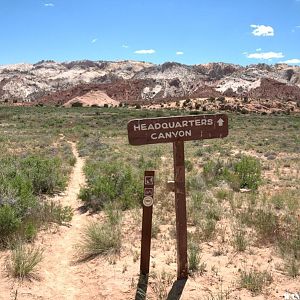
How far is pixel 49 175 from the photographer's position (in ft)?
36.8

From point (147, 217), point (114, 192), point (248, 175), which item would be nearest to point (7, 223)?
point (147, 217)

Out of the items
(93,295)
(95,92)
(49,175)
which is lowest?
(93,295)

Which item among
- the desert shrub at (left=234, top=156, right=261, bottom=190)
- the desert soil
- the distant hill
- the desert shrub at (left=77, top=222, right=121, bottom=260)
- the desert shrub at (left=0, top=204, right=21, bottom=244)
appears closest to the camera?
the desert soil

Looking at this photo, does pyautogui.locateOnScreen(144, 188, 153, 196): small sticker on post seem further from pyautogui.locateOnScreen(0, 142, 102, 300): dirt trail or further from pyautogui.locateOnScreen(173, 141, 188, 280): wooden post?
pyautogui.locateOnScreen(0, 142, 102, 300): dirt trail

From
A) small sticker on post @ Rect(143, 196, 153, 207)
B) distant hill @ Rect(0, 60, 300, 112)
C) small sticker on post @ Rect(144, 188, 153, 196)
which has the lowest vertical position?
small sticker on post @ Rect(143, 196, 153, 207)

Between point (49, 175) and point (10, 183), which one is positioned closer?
point (10, 183)

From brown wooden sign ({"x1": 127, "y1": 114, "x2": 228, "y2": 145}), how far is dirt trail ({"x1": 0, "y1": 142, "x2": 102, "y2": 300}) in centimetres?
201

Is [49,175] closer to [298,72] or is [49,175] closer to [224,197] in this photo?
[224,197]

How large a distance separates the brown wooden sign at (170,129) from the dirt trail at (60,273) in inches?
79.0

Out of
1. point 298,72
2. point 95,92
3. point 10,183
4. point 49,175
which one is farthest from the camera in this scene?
point 298,72

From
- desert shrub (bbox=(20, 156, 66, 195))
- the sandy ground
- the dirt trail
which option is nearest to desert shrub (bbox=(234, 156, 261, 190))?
the sandy ground

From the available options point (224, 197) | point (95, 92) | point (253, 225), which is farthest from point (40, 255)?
point (95, 92)

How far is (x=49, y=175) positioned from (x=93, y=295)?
246 inches

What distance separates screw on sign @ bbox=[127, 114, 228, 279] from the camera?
548 centimetres
